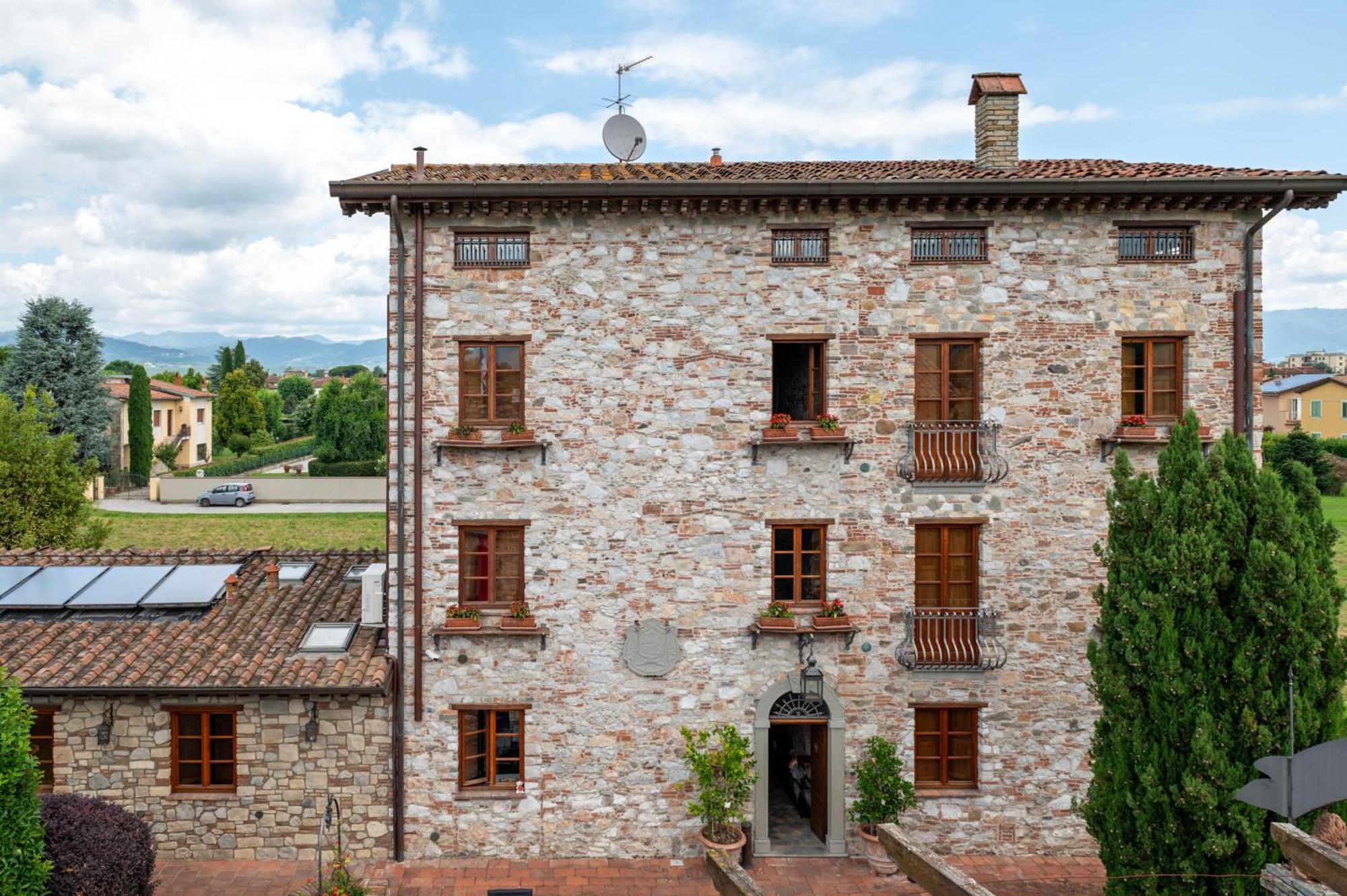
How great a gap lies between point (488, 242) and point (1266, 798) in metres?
11.7

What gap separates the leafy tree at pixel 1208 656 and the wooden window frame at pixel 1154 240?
4.16 metres

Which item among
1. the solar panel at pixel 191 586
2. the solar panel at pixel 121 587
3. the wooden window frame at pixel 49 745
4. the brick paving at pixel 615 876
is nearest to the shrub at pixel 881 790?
the brick paving at pixel 615 876

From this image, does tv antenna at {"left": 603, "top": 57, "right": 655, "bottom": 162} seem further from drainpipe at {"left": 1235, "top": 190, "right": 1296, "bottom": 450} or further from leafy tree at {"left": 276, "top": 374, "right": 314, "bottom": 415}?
leafy tree at {"left": 276, "top": 374, "right": 314, "bottom": 415}

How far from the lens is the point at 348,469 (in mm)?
47938

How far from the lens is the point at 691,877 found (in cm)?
1220

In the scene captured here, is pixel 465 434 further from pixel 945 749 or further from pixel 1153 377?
pixel 1153 377

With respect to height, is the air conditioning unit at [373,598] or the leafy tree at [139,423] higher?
the leafy tree at [139,423]

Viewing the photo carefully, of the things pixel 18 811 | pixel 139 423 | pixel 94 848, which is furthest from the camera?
pixel 139 423

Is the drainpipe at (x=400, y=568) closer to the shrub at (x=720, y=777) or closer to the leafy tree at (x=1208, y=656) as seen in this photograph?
the shrub at (x=720, y=777)

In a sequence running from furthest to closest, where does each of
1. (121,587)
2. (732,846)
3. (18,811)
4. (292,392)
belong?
(292,392)
(121,587)
(732,846)
(18,811)

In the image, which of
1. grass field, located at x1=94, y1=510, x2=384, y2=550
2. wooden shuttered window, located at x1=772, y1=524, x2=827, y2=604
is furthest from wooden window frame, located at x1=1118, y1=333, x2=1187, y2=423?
grass field, located at x1=94, y1=510, x2=384, y2=550

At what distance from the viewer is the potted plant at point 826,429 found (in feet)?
41.3

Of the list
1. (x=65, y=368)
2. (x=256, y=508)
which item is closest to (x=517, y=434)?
(x=256, y=508)

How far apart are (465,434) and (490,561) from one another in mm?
2085
